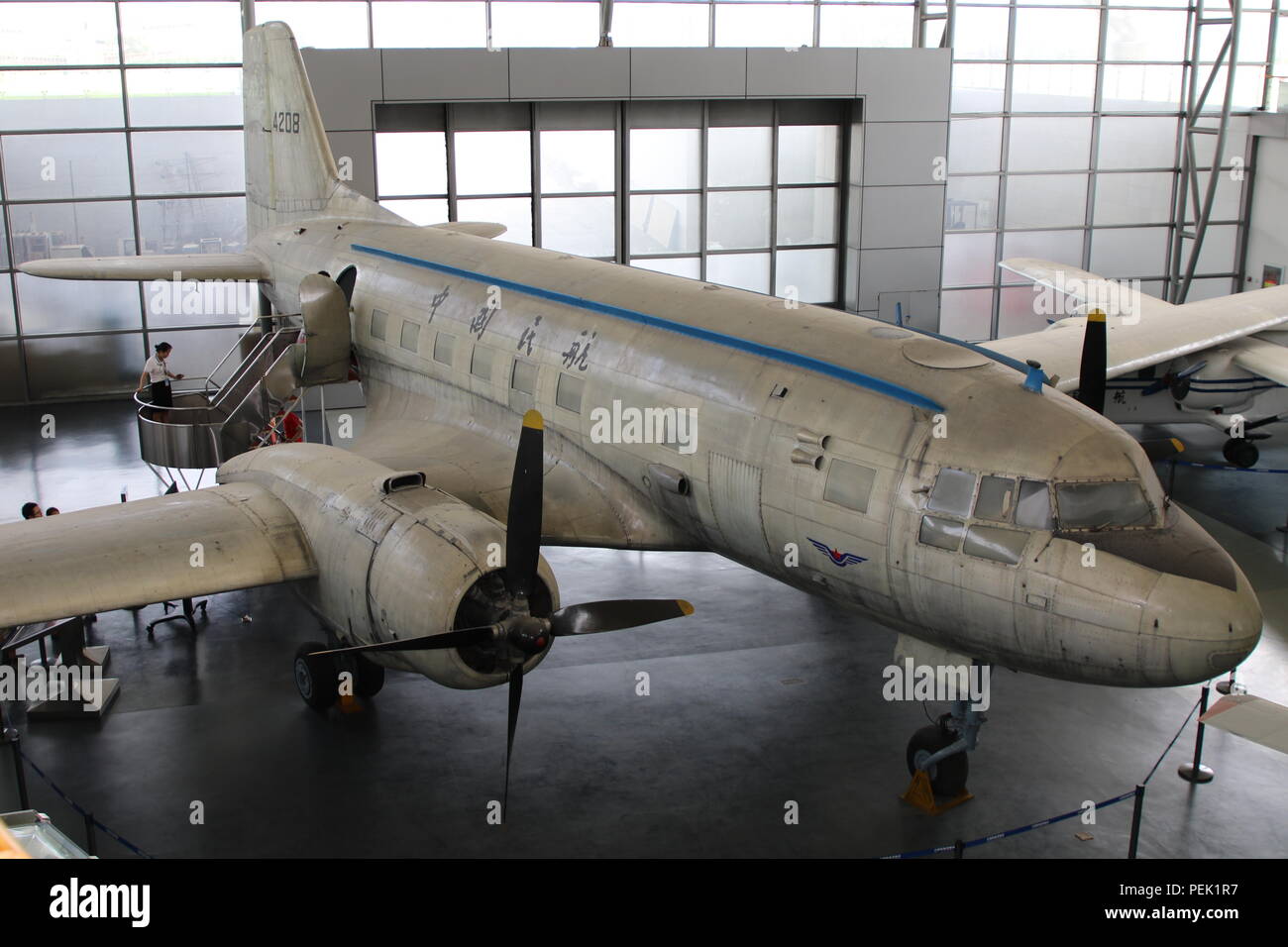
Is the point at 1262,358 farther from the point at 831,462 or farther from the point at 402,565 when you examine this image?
the point at 402,565

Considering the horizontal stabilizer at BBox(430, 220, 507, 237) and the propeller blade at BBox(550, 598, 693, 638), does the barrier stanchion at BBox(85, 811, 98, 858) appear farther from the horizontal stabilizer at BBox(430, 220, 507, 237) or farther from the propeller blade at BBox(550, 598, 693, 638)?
the horizontal stabilizer at BBox(430, 220, 507, 237)

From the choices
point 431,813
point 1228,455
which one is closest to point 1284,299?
point 1228,455

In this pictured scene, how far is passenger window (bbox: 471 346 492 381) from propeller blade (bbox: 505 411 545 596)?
5084mm

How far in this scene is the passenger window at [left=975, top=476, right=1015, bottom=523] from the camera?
11.0 meters

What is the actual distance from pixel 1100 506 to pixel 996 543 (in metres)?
0.99

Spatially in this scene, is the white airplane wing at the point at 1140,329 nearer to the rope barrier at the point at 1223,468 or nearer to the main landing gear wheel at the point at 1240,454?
the rope barrier at the point at 1223,468

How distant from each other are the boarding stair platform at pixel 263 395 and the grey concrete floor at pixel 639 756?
9.53 ft

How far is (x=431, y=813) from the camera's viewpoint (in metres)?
13.0

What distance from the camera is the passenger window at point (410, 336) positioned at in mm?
18391

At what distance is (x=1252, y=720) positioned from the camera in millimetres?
10633

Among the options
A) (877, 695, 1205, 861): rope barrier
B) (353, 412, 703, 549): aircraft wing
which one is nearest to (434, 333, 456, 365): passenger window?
(353, 412, 703, 549): aircraft wing

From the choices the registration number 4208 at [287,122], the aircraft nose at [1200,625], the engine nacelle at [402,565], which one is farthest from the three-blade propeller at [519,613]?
the registration number 4208 at [287,122]
